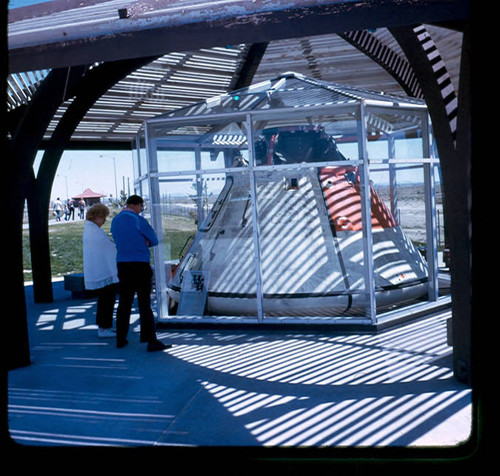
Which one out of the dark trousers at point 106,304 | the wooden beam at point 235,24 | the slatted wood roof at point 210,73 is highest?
the slatted wood roof at point 210,73

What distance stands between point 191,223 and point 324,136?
2741 millimetres

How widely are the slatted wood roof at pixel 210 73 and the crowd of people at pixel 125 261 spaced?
360 centimetres

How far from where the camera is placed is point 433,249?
859 cm

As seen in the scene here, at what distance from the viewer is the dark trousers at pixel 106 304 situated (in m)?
7.49

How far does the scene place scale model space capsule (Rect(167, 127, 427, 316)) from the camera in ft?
26.5

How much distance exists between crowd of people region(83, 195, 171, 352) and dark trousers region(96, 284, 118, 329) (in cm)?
2

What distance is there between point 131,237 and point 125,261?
0.31 meters

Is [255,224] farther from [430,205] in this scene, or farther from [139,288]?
[430,205]

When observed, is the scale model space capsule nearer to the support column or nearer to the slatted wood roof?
the support column

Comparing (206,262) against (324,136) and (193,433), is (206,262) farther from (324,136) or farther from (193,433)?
(193,433)

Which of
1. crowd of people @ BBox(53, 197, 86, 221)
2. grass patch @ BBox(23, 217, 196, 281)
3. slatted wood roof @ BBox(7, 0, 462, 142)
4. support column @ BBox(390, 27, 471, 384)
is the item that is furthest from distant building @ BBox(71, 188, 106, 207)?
support column @ BBox(390, 27, 471, 384)

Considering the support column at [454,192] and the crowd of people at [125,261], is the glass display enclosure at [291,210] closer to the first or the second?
the crowd of people at [125,261]

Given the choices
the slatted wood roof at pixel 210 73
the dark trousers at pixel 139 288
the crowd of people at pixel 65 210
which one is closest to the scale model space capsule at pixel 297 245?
the dark trousers at pixel 139 288

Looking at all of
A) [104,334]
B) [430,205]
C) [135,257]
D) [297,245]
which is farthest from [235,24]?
[430,205]
